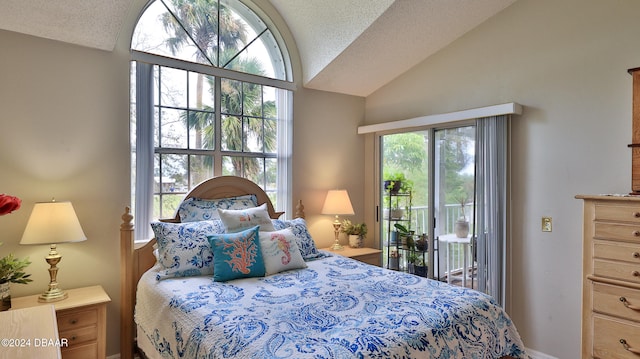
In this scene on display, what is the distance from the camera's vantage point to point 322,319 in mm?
1687

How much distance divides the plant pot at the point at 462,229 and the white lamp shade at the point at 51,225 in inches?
120

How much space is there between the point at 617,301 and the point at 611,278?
0.14 m

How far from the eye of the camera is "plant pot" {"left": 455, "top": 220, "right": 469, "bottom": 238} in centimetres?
333

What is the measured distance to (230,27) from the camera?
335 centimetres

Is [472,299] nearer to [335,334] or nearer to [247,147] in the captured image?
[335,334]

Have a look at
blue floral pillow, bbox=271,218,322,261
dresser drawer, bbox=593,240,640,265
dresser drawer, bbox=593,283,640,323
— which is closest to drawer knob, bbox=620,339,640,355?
dresser drawer, bbox=593,283,640,323

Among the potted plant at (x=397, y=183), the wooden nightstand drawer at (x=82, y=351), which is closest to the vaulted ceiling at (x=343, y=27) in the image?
the potted plant at (x=397, y=183)

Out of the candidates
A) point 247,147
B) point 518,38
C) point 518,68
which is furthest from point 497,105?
point 247,147

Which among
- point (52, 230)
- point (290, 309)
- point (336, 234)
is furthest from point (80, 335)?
point (336, 234)

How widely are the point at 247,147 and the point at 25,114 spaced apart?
166cm

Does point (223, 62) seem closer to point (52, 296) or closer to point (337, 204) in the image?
point (337, 204)

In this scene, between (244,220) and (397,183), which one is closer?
(244,220)

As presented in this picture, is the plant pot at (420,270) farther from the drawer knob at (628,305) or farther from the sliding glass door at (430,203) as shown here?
the drawer knob at (628,305)

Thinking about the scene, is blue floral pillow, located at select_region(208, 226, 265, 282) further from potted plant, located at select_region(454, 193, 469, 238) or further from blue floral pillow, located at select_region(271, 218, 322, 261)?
potted plant, located at select_region(454, 193, 469, 238)
